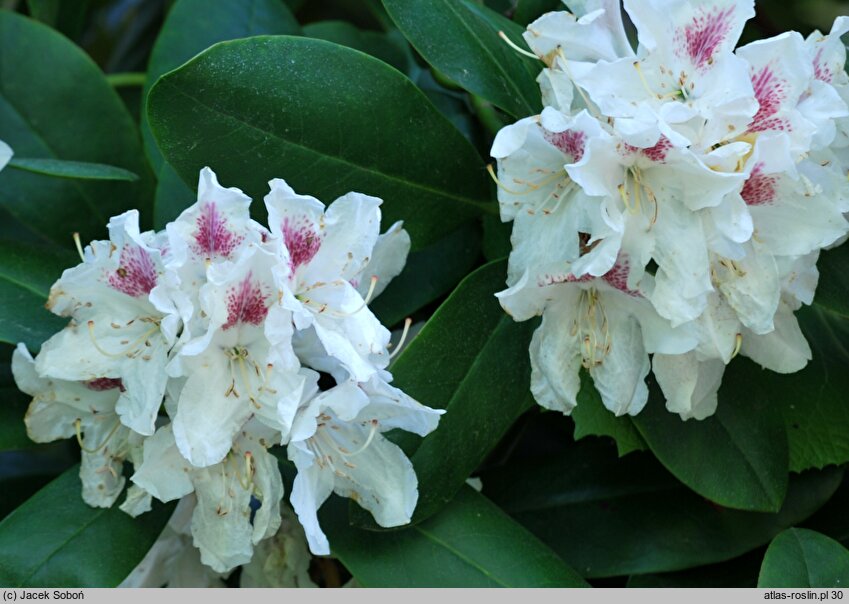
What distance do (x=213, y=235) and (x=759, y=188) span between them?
391 mm

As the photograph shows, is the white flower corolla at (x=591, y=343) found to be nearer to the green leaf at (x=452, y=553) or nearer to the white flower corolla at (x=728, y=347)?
the white flower corolla at (x=728, y=347)

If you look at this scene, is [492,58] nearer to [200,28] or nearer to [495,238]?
[495,238]

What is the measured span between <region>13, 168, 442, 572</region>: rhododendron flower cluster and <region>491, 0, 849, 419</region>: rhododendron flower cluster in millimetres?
124

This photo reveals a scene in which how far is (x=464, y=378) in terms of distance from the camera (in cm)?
85

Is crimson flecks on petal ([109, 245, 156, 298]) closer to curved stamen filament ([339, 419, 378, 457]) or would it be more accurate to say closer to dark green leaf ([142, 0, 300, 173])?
curved stamen filament ([339, 419, 378, 457])

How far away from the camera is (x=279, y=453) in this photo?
0.90 meters

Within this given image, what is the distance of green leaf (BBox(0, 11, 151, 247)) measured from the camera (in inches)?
42.4

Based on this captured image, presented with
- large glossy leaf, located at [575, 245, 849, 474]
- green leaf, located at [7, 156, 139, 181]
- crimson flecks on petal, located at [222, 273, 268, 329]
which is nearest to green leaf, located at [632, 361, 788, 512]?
large glossy leaf, located at [575, 245, 849, 474]

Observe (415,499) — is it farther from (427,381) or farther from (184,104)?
(184,104)

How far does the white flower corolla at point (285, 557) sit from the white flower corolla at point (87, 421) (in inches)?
5.6

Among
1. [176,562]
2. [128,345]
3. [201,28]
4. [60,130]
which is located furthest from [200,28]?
[176,562]

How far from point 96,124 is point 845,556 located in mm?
835

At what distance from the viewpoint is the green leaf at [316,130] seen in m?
0.78

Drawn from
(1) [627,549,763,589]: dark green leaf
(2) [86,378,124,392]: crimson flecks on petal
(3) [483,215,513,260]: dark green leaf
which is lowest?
(1) [627,549,763,589]: dark green leaf
